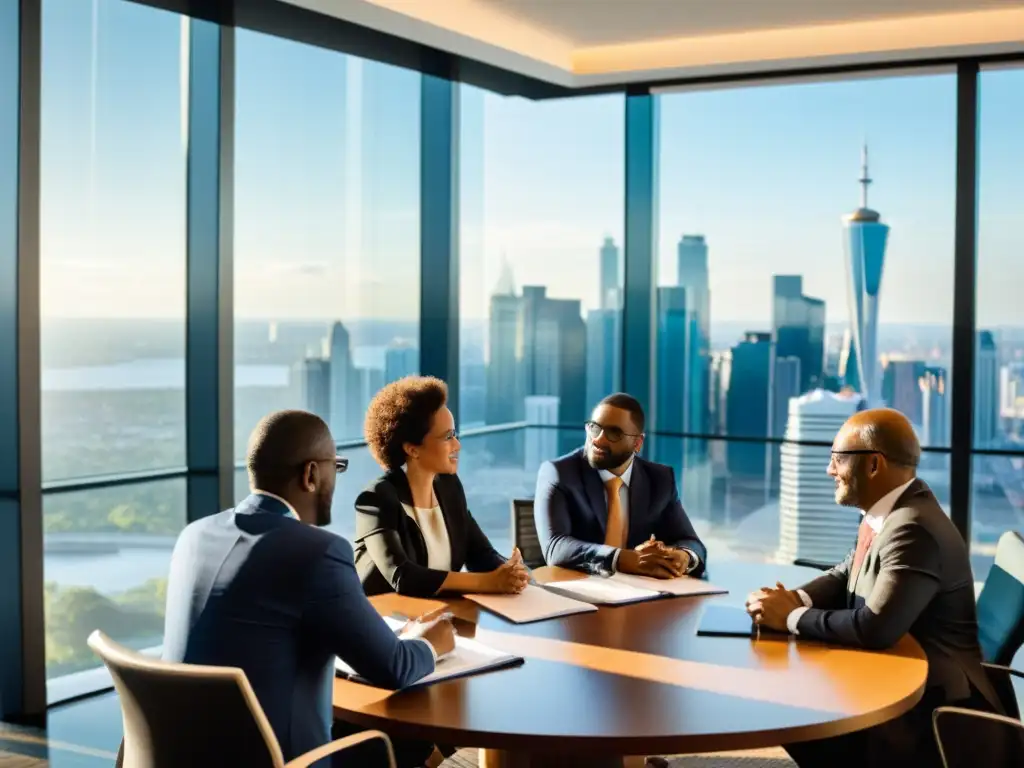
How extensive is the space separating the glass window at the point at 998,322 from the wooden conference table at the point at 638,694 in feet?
12.4

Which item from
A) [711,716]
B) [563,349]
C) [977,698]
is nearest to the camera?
[711,716]

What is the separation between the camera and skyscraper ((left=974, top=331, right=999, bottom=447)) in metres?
6.11

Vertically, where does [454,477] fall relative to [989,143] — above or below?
below

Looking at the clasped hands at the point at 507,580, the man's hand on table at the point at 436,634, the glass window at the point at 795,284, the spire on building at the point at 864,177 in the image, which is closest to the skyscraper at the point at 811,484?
the glass window at the point at 795,284

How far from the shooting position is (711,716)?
7.01 ft

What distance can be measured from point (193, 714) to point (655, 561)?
6.07 feet

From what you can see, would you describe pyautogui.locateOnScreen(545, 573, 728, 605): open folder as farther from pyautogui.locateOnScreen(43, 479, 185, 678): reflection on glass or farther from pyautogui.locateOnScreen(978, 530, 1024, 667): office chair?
pyautogui.locateOnScreen(43, 479, 185, 678): reflection on glass

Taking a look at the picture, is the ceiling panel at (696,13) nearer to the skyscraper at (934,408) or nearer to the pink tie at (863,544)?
the skyscraper at (934,408)

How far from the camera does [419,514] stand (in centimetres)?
346

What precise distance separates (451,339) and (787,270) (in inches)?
80.3

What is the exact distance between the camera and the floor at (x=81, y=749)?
3975 mm

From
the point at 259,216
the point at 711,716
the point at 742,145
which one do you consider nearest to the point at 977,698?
the point at 711,716

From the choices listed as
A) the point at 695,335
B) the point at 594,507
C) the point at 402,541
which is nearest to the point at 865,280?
the point at 695,335

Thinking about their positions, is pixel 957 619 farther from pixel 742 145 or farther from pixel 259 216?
pixel 742 145
